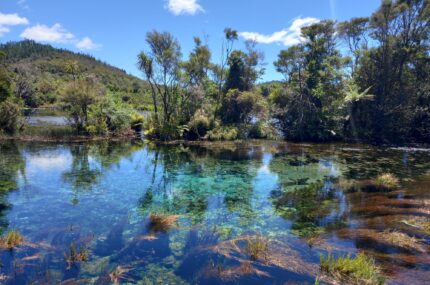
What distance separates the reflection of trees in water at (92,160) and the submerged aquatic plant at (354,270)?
364 inches

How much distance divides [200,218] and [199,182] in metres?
5.23

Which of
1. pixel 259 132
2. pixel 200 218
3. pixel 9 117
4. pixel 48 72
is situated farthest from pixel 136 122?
pixel 48 72

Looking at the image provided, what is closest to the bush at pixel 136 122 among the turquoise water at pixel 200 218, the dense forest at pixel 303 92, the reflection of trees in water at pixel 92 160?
the dense forest at pixel 303 92

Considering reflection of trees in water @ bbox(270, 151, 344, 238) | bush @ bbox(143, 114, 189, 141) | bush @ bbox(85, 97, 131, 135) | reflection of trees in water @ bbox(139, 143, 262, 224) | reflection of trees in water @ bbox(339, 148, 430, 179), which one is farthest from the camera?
bush @ bbox(143, 114, 189, 141)

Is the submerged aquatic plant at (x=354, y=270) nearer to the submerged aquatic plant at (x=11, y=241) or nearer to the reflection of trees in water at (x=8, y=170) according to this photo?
the submerged aquatic plant at (x=11, y=241)

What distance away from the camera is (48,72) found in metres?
105

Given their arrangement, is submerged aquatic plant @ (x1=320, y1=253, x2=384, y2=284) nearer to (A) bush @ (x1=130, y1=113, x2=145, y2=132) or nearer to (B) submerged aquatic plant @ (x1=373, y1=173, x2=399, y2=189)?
(B) submerged aquatic plant @ (x1=373, y1=173, x2=399, y2=189)

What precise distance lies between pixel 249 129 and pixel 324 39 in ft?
41.5

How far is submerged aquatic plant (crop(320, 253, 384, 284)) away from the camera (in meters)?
6.57

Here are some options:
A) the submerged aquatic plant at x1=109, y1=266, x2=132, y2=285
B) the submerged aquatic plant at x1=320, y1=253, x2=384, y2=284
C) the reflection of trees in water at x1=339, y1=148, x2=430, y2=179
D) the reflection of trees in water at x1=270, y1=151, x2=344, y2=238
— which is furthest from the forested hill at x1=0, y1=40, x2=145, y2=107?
the submerged aquatic plant at x1=320, y1=253, x2=384, y2=284

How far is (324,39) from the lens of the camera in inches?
1340

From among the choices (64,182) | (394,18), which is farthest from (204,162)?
(394,18)

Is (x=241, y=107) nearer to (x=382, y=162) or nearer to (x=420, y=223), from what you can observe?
(x=382, y=162)

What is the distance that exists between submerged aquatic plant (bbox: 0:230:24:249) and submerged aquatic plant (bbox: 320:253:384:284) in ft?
24.7
